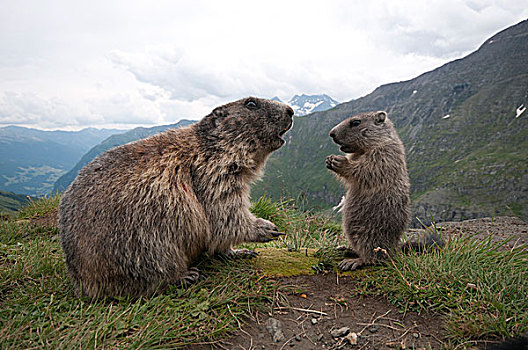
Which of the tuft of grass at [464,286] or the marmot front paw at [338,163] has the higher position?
the marmot front paw at [338,163]

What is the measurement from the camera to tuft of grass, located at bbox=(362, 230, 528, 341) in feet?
9.98

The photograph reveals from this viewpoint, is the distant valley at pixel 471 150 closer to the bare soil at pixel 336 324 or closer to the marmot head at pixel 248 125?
the marmot head at pixel 248 125

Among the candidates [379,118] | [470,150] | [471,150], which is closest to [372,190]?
[379,118]

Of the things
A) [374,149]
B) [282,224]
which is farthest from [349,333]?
[282,224]

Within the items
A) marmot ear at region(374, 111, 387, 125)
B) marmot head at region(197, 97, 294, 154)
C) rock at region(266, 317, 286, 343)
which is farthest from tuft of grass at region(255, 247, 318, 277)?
marmot ear at region(374, 111, 387, 125)

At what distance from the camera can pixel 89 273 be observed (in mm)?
3824

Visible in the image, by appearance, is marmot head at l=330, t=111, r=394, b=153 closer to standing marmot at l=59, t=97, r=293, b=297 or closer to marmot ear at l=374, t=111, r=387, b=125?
marmot ear at l=374, t=111, r=387, b=125

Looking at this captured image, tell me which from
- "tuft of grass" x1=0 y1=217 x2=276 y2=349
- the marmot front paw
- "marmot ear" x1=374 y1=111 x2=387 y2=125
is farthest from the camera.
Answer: "marmot ear" x1=374 y1=111 x2=387 y2=125

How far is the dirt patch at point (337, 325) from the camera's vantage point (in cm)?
324

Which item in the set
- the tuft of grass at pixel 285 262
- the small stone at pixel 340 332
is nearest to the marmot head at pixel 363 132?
the tuft of grass at pixel 285 262

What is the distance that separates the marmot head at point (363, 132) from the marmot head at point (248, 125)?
111 centimetres

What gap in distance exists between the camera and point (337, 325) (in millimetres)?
3566

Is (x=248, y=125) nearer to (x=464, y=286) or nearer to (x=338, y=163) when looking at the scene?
(x=338, y=163)

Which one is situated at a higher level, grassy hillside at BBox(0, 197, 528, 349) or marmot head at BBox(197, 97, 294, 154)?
marmot head at BBox(197, 97, 294, 154)
